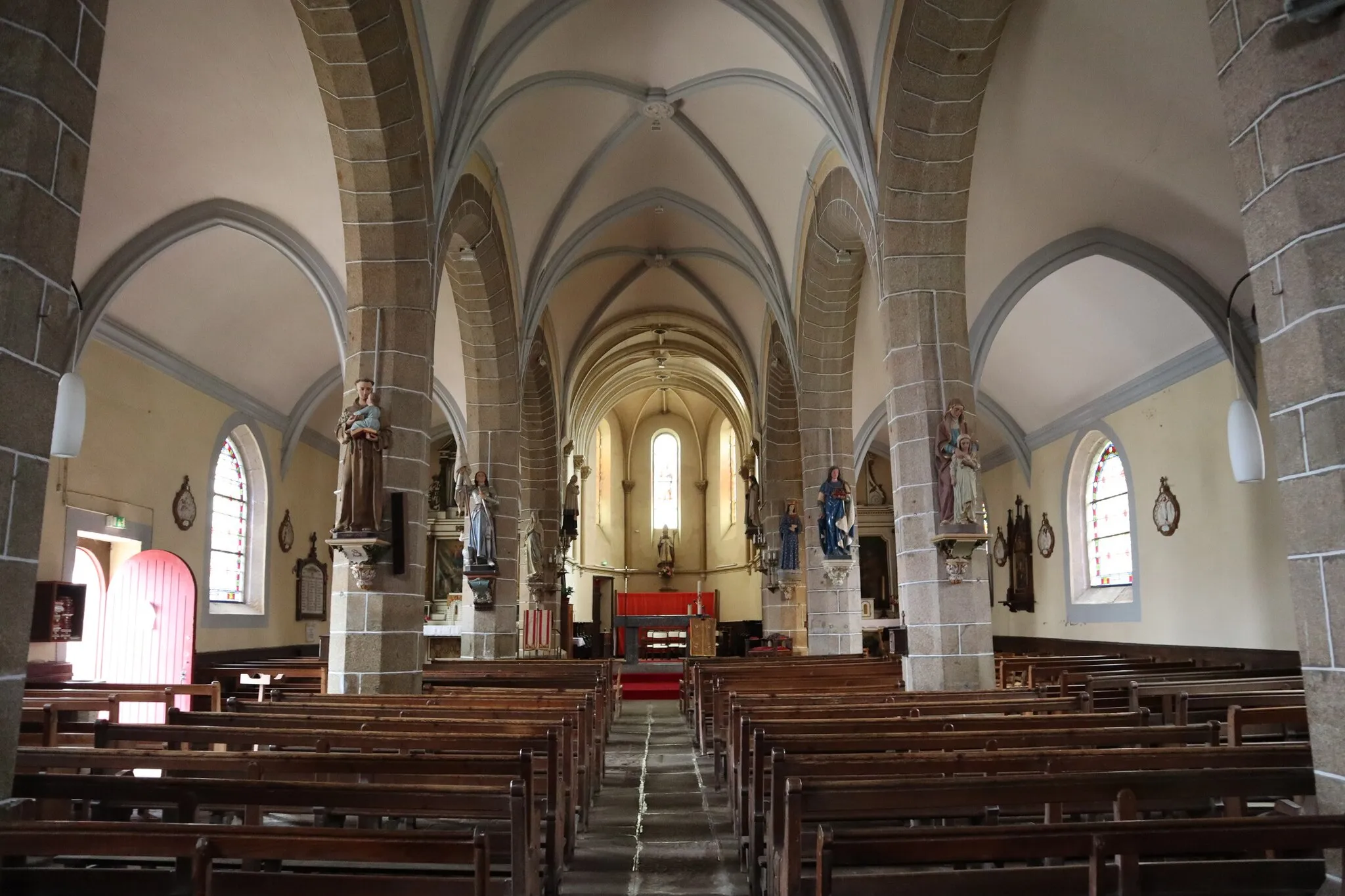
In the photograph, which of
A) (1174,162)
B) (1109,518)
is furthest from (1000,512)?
(1174,162)

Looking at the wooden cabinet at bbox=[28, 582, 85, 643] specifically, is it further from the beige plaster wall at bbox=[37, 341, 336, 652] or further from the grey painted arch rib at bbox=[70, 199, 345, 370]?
the grey painted arch rib at bbox=[70, 199, 345, 370]

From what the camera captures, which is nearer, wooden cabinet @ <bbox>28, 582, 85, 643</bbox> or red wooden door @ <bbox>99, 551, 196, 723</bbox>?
wooden cabinet @ <bbox>28, 582, 85, 643</bbox>

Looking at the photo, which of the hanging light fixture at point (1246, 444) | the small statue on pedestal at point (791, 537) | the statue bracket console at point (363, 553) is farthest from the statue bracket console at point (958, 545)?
the small statue on pedestal at point (791, 537)

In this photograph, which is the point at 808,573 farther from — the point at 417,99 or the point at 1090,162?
the point at 417,99

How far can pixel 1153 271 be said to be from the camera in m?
11.5

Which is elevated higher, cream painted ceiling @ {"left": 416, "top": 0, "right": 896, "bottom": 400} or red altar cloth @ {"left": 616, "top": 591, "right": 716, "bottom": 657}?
cream painted ceiling @ {"left": 416, "top": 0, "right": 896, "bottom": 400}

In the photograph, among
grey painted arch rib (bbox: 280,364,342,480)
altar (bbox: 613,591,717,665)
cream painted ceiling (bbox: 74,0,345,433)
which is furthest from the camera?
altar (bbox: 613,591,717,665)

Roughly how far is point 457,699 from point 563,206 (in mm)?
8737

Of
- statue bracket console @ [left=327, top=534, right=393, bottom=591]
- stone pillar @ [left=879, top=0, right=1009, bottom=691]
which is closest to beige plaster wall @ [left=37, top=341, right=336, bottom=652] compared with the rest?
statue bracket console @ [left=327, top=534, right=393, bottom=591]

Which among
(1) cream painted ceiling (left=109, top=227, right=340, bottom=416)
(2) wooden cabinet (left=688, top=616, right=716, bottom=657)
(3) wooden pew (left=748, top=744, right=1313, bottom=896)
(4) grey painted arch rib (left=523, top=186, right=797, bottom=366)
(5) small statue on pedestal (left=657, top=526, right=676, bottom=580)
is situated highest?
(4) grey painted arch rib (left=523, top=186, right=797, bottom=366)

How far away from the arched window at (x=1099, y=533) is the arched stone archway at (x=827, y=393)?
386 cm

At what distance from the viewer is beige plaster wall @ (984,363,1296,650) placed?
10969 mm

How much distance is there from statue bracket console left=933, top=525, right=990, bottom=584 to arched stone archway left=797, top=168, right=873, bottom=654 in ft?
16.6

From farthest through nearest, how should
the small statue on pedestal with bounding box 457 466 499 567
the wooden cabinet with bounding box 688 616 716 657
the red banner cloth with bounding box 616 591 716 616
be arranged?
the red banner cloth with bounding box 616 591 716 616 → the wooden cabinet with bounding box 688 616 716 657 → the small statue on pedestal with bounding box 457 466 499 567
